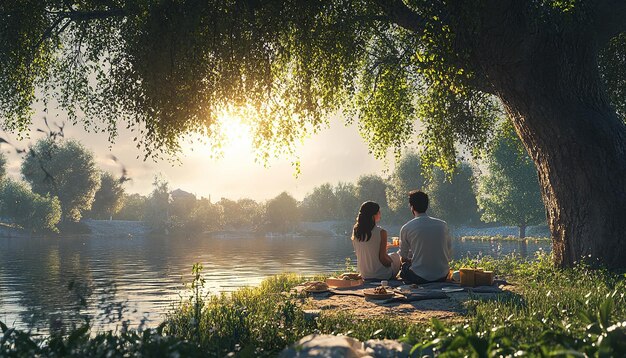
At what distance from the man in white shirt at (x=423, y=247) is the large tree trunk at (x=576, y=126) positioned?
2.83 metres

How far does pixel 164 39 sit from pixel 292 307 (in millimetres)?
4749

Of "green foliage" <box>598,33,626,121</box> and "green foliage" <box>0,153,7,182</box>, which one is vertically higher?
"green foliage" <box>0,153,7,182</box>

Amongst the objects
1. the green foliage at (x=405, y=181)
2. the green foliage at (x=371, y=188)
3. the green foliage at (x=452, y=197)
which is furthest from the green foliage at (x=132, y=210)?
the green foliage at (x=452, y=197)

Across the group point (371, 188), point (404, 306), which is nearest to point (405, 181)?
point (371, 188)

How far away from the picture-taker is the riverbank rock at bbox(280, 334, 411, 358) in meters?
4.44

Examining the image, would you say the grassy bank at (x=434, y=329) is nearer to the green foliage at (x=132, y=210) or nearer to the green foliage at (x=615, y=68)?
the green foliage at (x=615, y=68)

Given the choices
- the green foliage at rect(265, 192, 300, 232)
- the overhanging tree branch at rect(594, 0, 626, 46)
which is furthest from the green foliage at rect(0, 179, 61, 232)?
the overhanging tree branch at rect(594, 0, 626, 46)

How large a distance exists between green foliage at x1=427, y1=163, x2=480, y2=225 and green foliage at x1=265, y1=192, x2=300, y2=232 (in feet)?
92.2

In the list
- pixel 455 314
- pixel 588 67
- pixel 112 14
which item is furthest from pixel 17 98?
pixel 588 67

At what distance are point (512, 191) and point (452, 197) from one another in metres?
21.7

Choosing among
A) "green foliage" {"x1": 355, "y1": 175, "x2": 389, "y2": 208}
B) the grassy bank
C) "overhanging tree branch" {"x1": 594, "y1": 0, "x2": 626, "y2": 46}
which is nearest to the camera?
the grassy bank

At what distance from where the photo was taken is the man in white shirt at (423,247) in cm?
1111

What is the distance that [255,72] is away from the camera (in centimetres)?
1084

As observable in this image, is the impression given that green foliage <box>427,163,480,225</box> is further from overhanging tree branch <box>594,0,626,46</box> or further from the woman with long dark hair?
the woman with long dark hair
